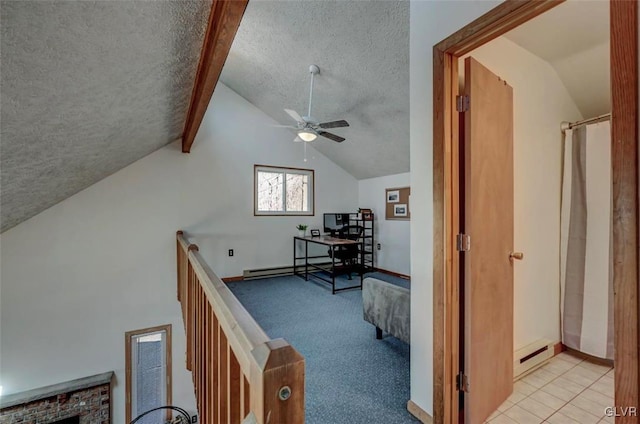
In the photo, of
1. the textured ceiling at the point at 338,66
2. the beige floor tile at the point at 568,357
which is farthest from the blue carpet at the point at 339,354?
the textured ceiling at the point at 338,66

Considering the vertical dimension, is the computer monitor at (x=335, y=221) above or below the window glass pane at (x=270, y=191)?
below

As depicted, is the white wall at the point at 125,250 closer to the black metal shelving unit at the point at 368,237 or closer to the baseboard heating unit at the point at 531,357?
the black metal shelving unit at the point at 368,237

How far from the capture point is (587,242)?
2.10 m

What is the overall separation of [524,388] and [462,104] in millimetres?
1892

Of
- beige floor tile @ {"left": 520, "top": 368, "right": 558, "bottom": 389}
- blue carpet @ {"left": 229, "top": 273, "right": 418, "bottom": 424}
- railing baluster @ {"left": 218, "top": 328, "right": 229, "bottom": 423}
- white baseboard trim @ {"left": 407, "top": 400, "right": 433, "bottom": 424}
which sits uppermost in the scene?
railing baluster @ {"left": 218, "top": 328, "right": 229, "bottom": 423}

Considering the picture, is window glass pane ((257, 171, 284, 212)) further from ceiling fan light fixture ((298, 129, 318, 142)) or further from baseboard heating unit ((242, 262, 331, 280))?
ceiling fan light fixture ((298, 129, 318, 142))

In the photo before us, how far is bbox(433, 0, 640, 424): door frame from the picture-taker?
2.74ft

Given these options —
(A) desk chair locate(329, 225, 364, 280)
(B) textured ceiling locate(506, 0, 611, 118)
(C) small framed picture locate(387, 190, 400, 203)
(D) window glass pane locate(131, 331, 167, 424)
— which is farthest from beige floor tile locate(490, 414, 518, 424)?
(D) window glass pane locate(131, 331, 167, 424)

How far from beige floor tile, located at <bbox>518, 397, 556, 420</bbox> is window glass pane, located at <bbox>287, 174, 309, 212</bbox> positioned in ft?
14.4

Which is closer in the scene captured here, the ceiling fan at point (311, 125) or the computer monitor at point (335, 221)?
the ceiling fan at point (311, 125)

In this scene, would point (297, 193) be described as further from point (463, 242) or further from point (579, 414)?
point (579, 414)

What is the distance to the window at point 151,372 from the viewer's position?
3.83 m

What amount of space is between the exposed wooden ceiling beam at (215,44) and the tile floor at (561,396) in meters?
2.64

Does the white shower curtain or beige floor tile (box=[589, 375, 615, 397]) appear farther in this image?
the white shower curtain
